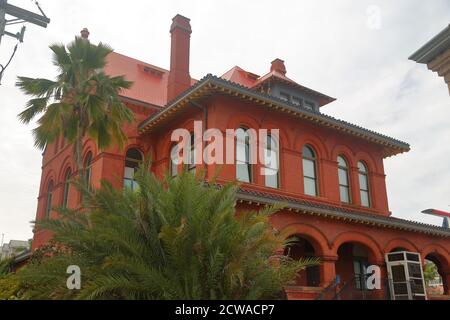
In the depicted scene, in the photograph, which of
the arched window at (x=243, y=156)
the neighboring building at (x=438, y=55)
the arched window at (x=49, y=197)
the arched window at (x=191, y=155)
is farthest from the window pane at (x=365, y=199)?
the arched window at (x=49, y=197)

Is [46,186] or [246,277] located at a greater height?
[46,186]

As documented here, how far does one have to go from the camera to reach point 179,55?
796 inches

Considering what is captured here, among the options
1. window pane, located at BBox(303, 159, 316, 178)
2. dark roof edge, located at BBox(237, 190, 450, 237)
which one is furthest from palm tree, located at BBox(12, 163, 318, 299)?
window pane, located at BBox(303, 159, 316, 178)

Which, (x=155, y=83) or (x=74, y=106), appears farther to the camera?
(x=155, y=83)

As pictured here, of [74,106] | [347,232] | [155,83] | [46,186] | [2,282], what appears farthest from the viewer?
[46,186]

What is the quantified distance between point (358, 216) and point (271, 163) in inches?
138

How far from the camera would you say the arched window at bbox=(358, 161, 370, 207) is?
64.8 feet

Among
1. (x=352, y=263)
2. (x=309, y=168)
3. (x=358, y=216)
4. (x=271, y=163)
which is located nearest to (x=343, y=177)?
(x=309, y=168)

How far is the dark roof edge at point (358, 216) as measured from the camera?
13.4 m

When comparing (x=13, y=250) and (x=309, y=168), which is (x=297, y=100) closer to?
(x=309, y=168)
